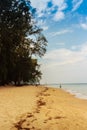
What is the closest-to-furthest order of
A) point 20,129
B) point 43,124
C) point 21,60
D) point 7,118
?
point 20,129
point 43,124
point 7,118
point 21,60

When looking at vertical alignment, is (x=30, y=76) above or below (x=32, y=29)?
below

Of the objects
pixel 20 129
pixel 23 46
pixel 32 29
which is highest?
pixel 32 29

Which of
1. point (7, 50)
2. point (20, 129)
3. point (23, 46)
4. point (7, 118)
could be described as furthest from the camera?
point (23, 46)

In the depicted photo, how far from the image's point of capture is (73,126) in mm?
13758

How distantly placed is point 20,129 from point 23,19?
2986cm

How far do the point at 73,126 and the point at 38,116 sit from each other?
306cm

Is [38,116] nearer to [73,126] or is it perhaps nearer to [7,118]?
[7,118]

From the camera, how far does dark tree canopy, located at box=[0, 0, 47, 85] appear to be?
40312 mm

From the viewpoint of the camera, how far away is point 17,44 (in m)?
44.8

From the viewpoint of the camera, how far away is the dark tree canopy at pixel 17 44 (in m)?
40.3

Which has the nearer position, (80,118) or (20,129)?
(20,129)

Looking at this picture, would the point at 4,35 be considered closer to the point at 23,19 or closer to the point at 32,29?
the point at 23,19

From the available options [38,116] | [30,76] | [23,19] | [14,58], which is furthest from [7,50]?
[38,116]

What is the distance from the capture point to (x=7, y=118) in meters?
15.4
